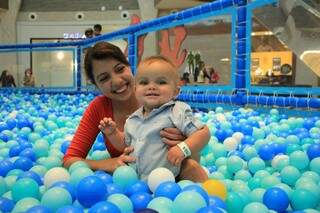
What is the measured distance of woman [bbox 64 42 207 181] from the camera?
5.61 ft

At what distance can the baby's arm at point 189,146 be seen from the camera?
140 centimetres

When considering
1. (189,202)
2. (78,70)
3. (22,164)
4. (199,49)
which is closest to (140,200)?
(189,202)

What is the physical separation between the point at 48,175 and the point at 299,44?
275 centimetres

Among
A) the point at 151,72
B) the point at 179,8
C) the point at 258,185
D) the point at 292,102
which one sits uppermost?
the point at 179,8

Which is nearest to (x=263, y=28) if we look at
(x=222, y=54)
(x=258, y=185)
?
(x=222, y=54)

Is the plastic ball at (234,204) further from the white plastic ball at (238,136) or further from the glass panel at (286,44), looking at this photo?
the glass panel at (286,44)

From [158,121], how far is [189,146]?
170 millimetres

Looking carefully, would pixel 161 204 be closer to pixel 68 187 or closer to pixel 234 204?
pixel 234 204

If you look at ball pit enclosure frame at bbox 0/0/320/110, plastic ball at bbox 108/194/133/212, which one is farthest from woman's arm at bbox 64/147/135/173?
ball pit enclosure frame at bbox 0/0/320/110

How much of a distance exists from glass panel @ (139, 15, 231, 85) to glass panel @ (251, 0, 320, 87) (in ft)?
1.19

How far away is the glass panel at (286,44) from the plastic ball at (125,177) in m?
2.43

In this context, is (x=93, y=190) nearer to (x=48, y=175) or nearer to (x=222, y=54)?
(x=48, y=175)

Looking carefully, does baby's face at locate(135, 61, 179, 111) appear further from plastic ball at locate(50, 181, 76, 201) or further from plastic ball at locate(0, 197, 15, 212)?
plastic ball at locate(0, 197, 15, 212)

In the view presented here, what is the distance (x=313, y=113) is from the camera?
3260 millimetres
